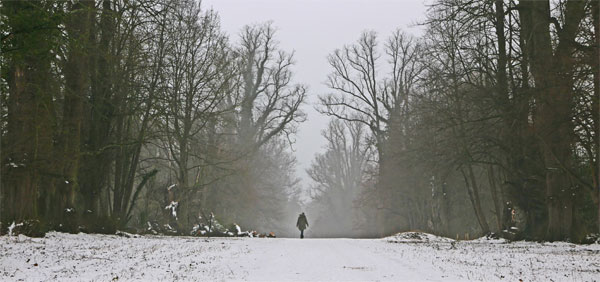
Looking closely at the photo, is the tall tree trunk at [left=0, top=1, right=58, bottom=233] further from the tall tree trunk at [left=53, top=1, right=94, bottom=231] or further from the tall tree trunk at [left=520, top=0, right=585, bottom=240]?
the tall tree trunk at [left=520, top=0, right=585, bottom=240]

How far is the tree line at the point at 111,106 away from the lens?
13875 mm

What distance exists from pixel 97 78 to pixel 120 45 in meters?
1.80

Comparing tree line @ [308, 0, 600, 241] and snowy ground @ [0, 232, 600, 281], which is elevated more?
tree line @ [308, 0, 600, 241]

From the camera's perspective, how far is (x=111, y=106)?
866 inches

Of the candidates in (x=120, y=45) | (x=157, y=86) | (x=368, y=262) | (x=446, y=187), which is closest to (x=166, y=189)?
(x=157, y=86)

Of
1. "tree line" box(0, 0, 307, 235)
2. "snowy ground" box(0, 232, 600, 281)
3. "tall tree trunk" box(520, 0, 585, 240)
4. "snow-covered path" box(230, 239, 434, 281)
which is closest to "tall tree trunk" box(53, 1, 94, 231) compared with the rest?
"tree line" box(0, 0, 307, 235)

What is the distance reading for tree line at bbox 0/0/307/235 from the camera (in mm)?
13875

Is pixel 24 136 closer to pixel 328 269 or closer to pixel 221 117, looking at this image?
pixel 328 269

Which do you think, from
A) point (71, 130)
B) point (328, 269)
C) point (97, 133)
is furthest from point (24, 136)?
point (328, 269)

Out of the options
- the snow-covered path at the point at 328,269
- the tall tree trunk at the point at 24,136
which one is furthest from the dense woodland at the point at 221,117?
the snow-covered path at the point at 328,269

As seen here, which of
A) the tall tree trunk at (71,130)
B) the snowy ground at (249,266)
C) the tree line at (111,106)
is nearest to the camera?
the snowy ground at (249,266)

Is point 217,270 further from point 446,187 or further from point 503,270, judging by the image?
point 446,187

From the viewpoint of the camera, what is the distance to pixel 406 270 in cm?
977

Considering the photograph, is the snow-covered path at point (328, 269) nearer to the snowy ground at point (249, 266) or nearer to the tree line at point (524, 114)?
the snowy ground at point (249, 266)
